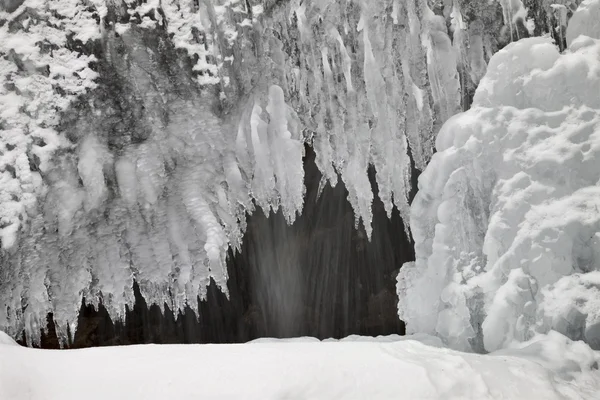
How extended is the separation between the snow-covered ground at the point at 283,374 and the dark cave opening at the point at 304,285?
326 centimetres

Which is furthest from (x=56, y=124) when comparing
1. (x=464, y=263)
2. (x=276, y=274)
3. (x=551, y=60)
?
(x=551, y=60)

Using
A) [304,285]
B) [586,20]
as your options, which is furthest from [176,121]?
[586,20]

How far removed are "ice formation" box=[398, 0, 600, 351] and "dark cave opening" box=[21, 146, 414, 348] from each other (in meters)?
2.02

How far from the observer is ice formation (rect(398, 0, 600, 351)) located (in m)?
3.19

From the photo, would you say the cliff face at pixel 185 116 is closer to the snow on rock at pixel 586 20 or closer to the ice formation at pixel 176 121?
the ice formation at pixel 176 121

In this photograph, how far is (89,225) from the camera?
15.3 ft

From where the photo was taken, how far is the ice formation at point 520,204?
3.19m

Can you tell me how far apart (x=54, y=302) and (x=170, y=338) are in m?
1.93

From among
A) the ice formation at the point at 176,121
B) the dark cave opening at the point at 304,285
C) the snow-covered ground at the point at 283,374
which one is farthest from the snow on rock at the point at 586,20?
the dark cave opening at the point at 304,285

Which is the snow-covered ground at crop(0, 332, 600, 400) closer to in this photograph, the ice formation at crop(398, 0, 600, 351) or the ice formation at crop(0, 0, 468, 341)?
the ice formation at crop(398, 0, 600, 351)

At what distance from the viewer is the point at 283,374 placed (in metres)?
2.51

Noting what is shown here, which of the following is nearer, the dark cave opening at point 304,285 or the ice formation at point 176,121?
the ice formation at point 176,121

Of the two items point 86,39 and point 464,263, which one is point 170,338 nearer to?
point 86,39

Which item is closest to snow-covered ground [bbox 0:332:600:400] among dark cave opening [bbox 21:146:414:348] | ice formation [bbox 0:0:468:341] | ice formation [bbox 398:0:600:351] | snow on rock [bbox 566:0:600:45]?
ice formation [bbox 398:0:600:351]
